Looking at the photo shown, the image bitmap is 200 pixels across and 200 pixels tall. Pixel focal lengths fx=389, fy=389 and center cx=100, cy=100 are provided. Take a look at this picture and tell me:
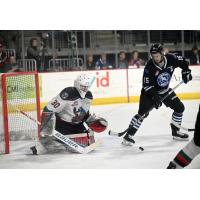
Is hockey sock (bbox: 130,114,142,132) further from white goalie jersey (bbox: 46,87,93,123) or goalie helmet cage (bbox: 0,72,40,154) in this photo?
goalie helmet cage (bbox: 0,72,40,154)

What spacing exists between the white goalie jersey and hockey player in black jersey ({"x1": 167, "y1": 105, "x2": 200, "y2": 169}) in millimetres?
730

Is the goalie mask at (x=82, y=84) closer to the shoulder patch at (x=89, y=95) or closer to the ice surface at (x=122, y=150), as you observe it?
the shoulder patch at (x=89, y=95)

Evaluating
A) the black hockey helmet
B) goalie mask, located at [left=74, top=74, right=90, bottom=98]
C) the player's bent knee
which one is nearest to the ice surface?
the player's bent knee

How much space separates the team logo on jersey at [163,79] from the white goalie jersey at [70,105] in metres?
0.52

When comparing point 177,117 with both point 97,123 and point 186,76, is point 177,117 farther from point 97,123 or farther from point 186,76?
point 97,123

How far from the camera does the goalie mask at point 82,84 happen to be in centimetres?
280

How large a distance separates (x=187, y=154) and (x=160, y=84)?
0.54 metres

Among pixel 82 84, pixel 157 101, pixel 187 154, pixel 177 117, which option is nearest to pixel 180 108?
pixel 177 117

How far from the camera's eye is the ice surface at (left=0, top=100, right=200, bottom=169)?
279 cm

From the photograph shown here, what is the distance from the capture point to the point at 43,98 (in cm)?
282

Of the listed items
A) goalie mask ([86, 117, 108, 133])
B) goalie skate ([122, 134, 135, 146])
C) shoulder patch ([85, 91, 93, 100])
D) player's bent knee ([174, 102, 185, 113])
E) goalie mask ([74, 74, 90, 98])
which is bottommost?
goalie skate ([122, 134, 135, 146])
